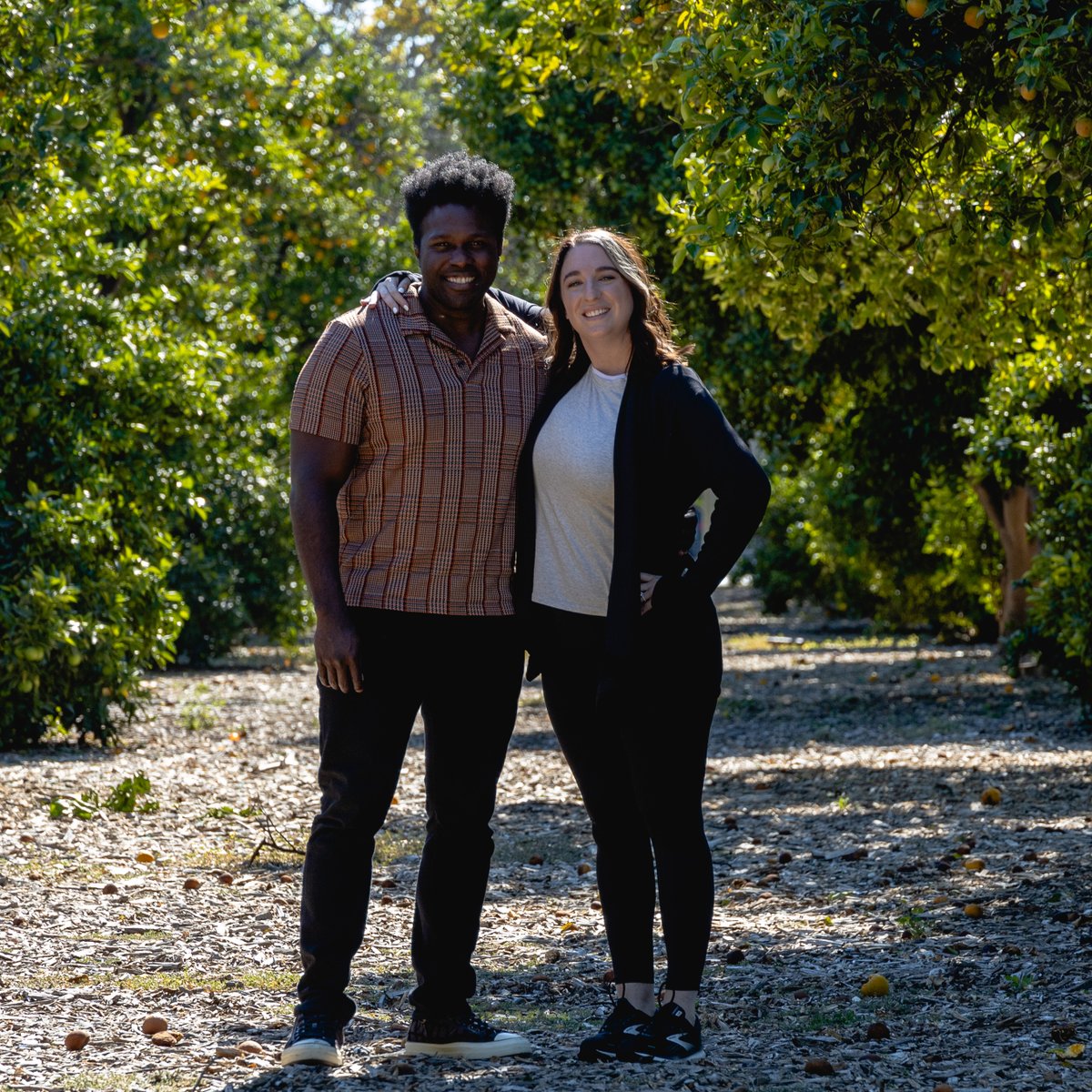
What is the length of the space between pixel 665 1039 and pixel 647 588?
1150 millimetres

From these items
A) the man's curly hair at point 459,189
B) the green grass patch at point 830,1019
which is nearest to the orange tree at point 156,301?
the man's curly hair at point 459,189

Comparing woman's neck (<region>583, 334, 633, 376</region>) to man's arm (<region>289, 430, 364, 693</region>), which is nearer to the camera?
man's arm (<region>289, 430, 364, 693</region>)

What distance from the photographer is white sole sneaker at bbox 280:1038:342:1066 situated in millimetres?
4086

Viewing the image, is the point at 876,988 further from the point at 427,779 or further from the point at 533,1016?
the point at 427,779

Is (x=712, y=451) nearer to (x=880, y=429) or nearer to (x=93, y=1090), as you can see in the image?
(x=93, y=1090)

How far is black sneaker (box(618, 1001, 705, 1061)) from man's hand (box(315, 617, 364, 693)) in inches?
44.7

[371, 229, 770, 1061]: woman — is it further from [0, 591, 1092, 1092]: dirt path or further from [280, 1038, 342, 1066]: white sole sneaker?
[280, 1038, 342, 1066]: white sole sneaker

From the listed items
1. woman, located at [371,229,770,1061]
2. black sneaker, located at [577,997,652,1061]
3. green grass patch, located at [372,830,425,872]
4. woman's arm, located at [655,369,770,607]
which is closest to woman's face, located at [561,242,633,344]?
woman, located at [371,229,770,1061]

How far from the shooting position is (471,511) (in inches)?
165

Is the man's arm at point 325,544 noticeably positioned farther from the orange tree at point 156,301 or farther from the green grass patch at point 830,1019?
the orange tree at point 156,301

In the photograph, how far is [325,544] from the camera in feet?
13.3

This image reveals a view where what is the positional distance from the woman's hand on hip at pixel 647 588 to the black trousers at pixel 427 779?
1.16 ft

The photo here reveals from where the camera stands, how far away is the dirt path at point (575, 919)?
430 centimetres

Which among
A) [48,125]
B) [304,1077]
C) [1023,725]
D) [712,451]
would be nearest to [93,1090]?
[304,1077]
